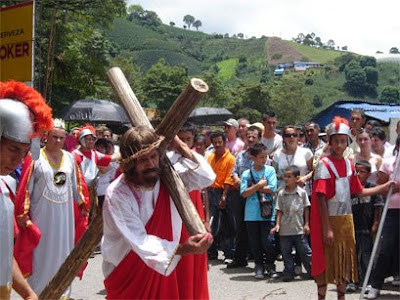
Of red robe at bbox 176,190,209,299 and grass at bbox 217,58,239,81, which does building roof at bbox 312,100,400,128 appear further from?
grass at bbox 217,58,239,81

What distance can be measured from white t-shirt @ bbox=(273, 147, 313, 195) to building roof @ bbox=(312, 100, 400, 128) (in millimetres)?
4671

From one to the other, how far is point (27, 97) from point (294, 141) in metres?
5.95

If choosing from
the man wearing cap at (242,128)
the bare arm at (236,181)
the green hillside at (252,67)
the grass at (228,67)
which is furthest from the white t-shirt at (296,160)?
the grass at (228,67)

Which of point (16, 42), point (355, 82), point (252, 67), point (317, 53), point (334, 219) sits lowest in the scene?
point (334, 219)

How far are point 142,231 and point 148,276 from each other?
10.9 inches

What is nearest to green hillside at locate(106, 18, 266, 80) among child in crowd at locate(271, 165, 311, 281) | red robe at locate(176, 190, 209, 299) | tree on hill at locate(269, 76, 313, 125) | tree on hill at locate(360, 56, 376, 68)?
tree on hill at locate(360, 56, 376, 68)

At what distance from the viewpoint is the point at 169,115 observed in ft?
13.4

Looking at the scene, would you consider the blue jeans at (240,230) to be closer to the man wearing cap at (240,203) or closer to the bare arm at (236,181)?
the man wearing cap at (240,203)

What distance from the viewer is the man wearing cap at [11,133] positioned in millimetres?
3002

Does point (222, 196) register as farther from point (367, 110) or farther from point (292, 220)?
point (367, 110)

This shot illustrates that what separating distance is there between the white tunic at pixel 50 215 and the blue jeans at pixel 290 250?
279cm

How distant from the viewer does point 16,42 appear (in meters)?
9.95

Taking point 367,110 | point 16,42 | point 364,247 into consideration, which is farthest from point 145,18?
point 364,247

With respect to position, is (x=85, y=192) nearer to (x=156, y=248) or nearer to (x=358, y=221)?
(x=358, y=221)
